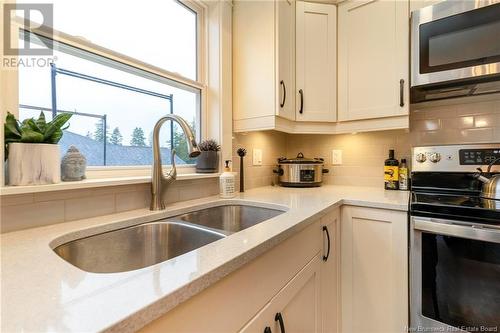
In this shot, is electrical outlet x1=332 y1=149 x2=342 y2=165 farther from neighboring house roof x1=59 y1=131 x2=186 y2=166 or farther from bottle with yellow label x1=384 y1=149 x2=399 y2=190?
neighboring house roof x1=59 y1=131 x2=186 y2=166

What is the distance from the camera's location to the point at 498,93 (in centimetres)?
146

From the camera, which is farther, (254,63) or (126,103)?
(254,63)

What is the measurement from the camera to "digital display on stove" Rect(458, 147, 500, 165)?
4.36 ft

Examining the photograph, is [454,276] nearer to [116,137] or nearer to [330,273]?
[330,273]

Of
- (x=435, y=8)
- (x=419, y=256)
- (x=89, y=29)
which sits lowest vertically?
(x=419, y=256)

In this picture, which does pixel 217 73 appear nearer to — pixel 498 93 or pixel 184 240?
pixel 184 240

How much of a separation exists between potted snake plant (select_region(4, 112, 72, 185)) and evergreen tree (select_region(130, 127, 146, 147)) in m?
0.40

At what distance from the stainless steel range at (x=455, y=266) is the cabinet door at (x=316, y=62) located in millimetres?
871

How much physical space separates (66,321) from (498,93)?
7.05 ft

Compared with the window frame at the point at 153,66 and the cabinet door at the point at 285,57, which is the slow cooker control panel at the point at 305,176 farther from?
the window frame at the point at 153,66

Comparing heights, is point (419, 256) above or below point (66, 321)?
below

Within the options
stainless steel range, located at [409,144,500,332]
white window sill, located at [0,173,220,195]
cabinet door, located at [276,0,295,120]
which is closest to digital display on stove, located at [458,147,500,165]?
stainless steel range, located at [409,144,500,332]

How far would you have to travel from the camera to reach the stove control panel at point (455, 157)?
1.34m

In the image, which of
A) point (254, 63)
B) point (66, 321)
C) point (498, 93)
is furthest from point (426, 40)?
point (66, 321)
